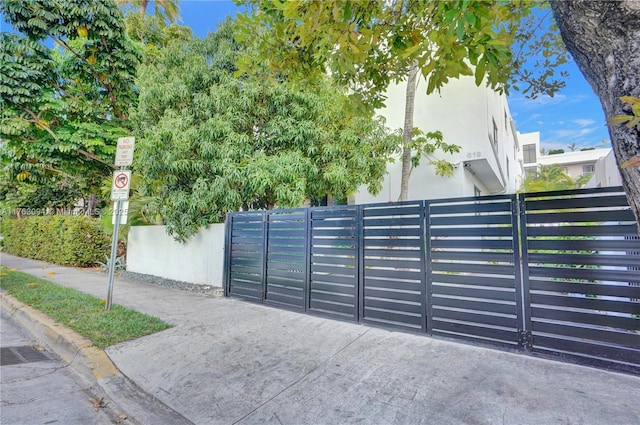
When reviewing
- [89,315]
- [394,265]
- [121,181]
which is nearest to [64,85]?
[121,181]

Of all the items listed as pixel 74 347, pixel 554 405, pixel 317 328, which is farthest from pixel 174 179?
pixel 554 405

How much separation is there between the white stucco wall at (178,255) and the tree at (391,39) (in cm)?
450

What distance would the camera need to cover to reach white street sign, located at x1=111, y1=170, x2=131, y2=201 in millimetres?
5223

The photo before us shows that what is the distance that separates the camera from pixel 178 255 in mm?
8047

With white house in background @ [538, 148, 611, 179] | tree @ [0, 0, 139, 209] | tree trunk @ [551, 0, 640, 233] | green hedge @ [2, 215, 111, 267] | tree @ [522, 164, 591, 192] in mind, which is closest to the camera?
tree trunk @ [551, 0, 640, 233]

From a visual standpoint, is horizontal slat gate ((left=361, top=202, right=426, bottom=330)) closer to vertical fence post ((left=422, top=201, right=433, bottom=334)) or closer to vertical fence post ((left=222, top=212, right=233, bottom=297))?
vertical fence post ((left=422, top=201, right=433, bottom=334))

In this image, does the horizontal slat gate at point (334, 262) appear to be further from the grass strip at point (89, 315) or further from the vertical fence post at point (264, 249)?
the grass strip at point (89, 315)

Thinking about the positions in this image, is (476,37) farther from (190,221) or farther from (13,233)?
(13,233)

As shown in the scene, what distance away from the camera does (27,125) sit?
883 centimetres

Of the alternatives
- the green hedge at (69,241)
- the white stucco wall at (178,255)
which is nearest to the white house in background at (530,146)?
the white stucco wall at (178,255)

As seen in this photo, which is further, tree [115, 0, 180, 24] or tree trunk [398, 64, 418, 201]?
tree [115, 0, 180, 24]

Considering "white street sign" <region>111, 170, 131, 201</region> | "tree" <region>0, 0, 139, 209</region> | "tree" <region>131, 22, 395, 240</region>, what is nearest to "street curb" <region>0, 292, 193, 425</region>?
"white street sign" <region>111, 170, 131, 201</region>

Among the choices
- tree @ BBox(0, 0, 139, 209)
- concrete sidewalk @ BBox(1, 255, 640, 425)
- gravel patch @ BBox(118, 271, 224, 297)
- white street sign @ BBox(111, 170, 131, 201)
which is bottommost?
concrete sidewalk @ BBox(1, 255, 640, 425)

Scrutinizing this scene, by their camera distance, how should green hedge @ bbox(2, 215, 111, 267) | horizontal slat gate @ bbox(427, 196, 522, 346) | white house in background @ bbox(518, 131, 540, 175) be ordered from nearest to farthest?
horizontal slat gate @ bbox(427, 196, 522, 346) → green hedge @ bbox(2, 215, 111, 267) → white house in background @ bbox(518, 131, 540, 175)
